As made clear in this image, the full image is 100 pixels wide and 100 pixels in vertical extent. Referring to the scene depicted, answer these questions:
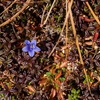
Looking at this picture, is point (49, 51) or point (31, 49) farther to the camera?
point (49, 51)

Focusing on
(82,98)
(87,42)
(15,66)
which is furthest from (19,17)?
(82,98)

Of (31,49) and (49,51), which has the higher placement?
(31,49)

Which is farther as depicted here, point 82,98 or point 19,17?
point 19,17

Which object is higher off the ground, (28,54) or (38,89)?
(28,54)

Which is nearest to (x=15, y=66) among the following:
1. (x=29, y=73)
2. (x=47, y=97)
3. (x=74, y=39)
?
(x=29, y=73)

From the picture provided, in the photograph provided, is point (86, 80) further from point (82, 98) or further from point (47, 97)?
point (47, 97)

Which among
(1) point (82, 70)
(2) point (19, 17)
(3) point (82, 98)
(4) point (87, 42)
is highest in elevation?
(2) point (19, 17)
